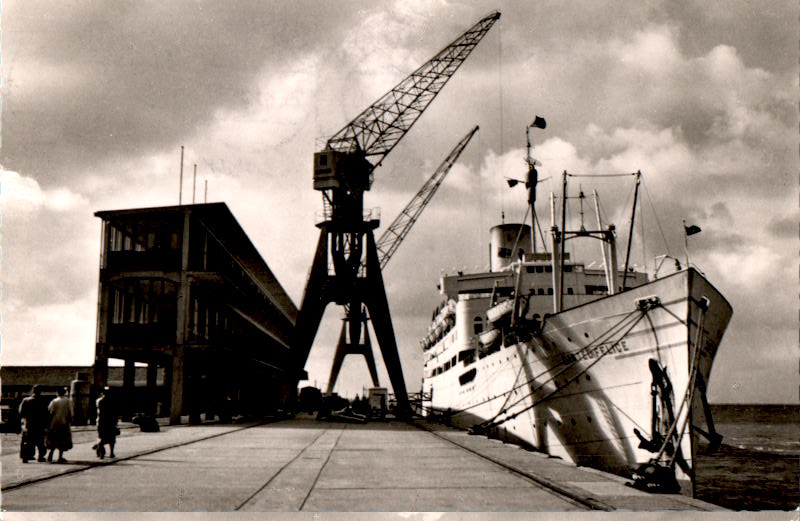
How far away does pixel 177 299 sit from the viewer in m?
28.1

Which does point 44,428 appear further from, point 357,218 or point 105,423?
point 357,218

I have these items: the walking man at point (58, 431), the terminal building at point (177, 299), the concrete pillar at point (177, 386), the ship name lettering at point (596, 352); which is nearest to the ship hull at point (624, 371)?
the ship name lettering at point (596, 352)

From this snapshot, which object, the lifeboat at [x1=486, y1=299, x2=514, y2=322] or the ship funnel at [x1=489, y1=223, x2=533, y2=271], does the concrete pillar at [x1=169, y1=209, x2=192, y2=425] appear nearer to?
the lifeboat at [x1=486, y1=299, x2=514, y2=322]

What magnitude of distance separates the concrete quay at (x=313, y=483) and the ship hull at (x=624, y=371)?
2303 millimetres

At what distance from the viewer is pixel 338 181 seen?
1561 inches

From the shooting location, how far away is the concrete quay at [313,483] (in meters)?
8.43

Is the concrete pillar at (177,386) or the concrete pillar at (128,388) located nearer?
the concrete pillar at (177,386)

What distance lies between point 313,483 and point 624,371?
8.81 meters

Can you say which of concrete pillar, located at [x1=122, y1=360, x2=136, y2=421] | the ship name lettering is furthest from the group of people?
concrete pillar, located at [x1=122, y1=360, x2=136, y2=421]

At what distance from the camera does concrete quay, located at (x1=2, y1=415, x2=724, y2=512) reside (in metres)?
8.43

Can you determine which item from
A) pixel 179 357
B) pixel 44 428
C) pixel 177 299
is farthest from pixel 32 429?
pixel 177 299

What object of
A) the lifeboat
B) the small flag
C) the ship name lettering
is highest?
the small flag

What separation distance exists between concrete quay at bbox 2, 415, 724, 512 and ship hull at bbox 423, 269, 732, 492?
2303mm

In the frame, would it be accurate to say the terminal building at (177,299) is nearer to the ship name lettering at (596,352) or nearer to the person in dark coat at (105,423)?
the person in dark coat at (105,423)
